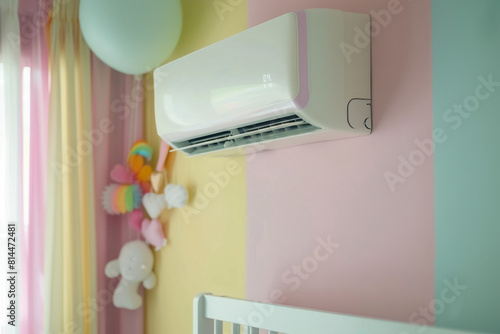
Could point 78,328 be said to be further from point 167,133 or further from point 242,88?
point 242,88

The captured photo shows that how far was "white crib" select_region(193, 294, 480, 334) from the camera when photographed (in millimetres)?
1438

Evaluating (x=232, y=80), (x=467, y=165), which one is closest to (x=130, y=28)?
(x=232, y=80)

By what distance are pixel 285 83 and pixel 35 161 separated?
1.30 m

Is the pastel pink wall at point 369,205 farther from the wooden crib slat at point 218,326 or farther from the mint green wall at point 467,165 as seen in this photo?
the wooden crib slat at point 218,326

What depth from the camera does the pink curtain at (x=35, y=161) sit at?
2.38 m

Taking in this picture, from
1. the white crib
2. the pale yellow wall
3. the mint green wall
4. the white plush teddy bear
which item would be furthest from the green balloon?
the mint green wall

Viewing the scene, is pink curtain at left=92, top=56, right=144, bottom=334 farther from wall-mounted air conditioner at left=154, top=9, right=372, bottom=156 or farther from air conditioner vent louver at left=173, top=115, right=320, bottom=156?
wall-mounted air conditioner at left=154, top=9, right=372, bottom=156

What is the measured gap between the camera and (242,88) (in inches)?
67.6

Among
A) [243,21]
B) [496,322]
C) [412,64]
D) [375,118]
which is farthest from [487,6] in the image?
[243,21]

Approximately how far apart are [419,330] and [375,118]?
61cm

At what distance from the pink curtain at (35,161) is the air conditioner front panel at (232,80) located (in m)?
0.65

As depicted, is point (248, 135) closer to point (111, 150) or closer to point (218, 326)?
point (218, 326)

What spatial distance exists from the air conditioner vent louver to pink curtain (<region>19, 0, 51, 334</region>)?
68cm

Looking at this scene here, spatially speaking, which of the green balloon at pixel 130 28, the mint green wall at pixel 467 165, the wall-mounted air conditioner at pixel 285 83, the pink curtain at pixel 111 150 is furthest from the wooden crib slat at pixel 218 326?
the green balloon at pixel 130 28
